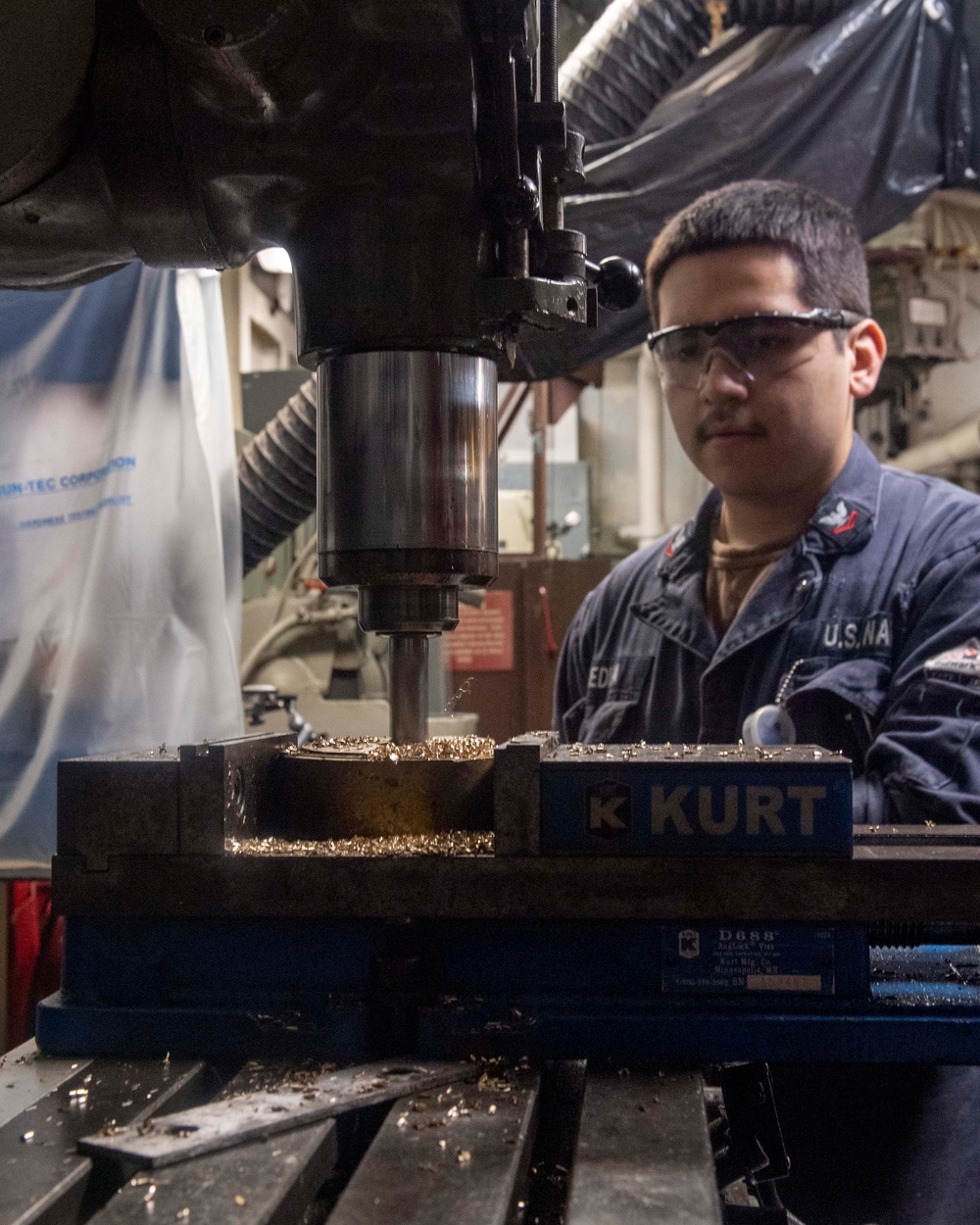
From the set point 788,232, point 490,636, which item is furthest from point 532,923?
point 490,636

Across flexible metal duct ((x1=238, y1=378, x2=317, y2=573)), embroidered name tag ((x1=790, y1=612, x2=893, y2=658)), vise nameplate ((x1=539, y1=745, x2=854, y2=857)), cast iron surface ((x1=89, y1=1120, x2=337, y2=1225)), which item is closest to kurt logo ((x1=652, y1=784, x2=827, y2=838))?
vise nameplate ((x1=539, y1=745, x2=854, y2=857))

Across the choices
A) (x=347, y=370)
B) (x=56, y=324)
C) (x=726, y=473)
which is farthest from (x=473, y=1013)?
(x=56, y=324)

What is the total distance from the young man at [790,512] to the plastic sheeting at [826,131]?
0.40 meters

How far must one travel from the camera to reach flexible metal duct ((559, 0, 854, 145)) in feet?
6.27

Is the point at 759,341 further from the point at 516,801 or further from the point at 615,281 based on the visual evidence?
the point at 516,801

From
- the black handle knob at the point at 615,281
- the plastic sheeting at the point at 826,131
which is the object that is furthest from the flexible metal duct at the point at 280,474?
the black handle knob at the point at 615,281

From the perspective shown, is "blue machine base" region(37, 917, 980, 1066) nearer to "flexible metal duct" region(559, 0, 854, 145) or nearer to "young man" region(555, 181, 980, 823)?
"young man" region(555, 181, 980, 823)

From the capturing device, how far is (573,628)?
2.01 meters

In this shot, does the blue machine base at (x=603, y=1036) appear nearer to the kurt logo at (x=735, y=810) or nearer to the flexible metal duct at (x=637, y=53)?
the kurt logo at (x=735, y=810)

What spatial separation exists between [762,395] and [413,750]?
89 cm

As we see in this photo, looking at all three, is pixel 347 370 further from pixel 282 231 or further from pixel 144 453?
pixel 144 453

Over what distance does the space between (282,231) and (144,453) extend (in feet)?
2.98

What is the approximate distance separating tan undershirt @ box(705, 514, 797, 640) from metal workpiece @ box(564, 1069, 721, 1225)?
41.6 inches

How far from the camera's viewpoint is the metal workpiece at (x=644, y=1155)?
0.54 metres
